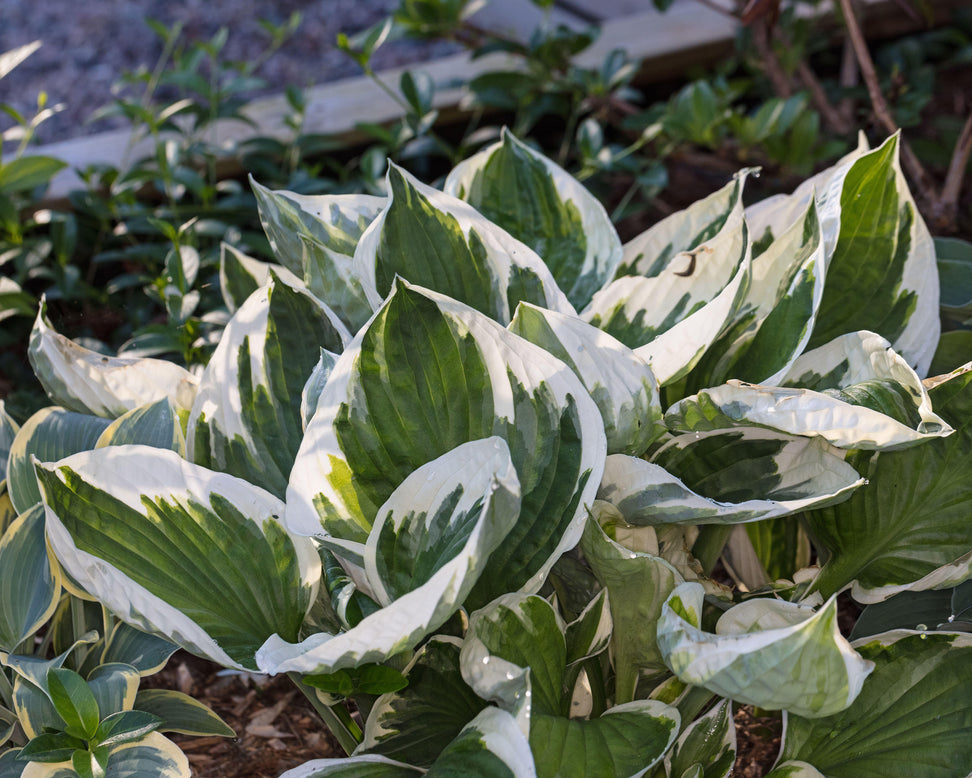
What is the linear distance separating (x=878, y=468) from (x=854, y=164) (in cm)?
26

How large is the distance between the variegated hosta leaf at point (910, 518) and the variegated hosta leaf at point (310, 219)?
18.8 inches

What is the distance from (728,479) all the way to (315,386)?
32cm

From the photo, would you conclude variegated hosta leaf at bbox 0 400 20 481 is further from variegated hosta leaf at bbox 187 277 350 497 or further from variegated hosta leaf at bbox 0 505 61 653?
variegated hosta leaf at bbox 187 277 350 497

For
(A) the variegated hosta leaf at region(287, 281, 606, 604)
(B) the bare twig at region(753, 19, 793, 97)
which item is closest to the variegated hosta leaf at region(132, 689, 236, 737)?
(A) the variegated hosta leaf at region(287, 281, 606, 604)

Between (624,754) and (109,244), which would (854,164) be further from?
(109,244)

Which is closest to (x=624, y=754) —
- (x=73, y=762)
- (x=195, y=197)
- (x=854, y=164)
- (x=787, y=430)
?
(x=787, y=430)

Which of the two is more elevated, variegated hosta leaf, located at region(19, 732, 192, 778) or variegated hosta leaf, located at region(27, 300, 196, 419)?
variegated hosta leaf, located at region(27, 300, 196, 419)

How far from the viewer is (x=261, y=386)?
2.56 ft

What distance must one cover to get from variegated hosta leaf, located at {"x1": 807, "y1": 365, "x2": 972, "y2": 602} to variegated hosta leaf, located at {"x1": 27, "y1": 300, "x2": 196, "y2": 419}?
0.57 m

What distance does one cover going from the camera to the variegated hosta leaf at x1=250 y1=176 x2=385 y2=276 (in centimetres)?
87

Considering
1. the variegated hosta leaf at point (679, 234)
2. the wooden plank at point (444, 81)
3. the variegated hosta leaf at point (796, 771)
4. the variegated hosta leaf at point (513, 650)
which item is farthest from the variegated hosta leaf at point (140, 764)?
the wooden plank at point (444, 81)

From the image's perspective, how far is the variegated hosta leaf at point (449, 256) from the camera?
2.57 feet

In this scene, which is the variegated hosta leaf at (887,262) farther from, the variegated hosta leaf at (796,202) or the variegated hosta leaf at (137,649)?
the variegated hosta leaf at (137,649)

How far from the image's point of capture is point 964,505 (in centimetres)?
73
